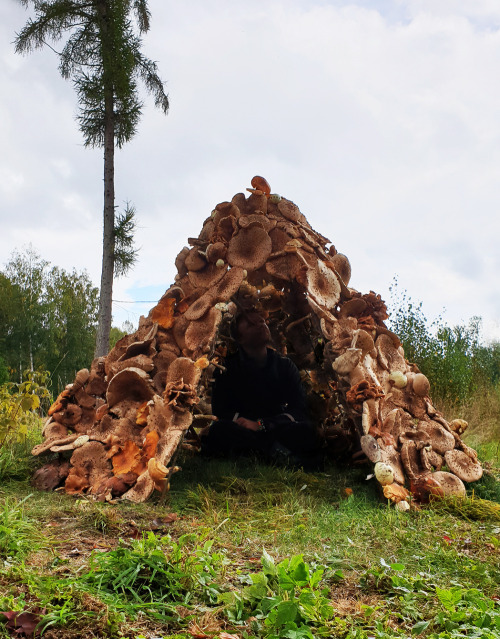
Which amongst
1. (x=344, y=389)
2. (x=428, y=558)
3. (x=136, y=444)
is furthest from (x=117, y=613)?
(x=344, y=389)

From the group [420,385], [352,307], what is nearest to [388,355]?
[420,385]

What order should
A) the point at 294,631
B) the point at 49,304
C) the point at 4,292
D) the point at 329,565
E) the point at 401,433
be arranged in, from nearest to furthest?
the point at 294,631 → the point at 329,565 → the point at 401,433 → the point at 4,292 → the point at 49,304

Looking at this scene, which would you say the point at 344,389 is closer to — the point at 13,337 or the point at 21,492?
the point at 21,492

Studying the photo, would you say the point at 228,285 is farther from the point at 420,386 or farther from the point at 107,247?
the point at 107,247

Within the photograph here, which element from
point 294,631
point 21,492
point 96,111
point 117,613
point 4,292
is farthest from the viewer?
point 4,292

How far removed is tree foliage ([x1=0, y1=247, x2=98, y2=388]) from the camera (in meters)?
22.0

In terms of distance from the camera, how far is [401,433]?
3.45 m

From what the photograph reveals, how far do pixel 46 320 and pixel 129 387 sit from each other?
844 inches

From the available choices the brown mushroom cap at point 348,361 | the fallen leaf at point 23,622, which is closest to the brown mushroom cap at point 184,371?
the brown mushroom cap at point 348,361

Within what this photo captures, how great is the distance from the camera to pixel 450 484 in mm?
3184

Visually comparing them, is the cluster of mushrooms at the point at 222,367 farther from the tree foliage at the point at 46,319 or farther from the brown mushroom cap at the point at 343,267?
the tree foliage at the point at 46,319

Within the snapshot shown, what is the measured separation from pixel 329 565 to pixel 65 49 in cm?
1063

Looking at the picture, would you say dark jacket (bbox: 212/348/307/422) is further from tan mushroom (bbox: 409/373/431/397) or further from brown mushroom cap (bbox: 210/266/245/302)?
tan mushroom (bbox: 409/373/431/397)

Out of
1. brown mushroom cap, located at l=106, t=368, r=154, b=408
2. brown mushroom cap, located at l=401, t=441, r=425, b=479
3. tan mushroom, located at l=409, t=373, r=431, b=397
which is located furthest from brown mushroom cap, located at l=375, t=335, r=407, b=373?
brown mushroom cap, located at l=106, t=368, r=154, b=408
